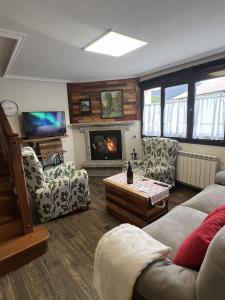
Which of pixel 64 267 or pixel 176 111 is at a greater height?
pixel 176 111

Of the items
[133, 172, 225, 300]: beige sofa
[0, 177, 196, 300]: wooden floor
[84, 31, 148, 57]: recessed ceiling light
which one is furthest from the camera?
[84, 31, 148, 57]: recessed ceiling light

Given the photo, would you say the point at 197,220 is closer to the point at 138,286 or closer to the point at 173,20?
the point at 138,286

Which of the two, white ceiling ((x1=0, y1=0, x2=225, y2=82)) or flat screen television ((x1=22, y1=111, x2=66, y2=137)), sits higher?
white ceiling ((x1=0, y1=0, x2=225, y2=82))

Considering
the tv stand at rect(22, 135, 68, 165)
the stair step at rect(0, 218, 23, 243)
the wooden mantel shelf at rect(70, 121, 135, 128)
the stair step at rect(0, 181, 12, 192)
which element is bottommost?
the stair step at rect(0, 218, 23, 243)

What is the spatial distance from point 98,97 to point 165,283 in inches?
163

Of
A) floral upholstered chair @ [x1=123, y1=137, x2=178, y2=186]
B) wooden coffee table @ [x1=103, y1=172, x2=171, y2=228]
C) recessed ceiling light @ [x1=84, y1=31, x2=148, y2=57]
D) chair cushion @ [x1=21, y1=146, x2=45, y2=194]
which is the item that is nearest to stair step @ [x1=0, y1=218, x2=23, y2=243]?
chair cushion @ [x1=21, y1=146, x2=45, y2=194]

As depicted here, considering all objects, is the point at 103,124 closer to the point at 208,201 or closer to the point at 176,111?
the point at 176,111

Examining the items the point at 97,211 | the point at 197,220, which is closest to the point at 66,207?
the point at 97,211

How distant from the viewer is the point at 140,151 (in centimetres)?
468

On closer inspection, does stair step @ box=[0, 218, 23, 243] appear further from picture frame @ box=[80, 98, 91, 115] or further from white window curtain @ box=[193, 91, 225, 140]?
white window curtain @ box=[193, 91, 225, 140]

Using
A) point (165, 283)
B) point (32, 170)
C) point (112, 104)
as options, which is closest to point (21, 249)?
point (32, 170)

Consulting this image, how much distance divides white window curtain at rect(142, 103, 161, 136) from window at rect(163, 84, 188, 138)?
206mm

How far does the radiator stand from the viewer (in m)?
3.09

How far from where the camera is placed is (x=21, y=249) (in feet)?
6.24
